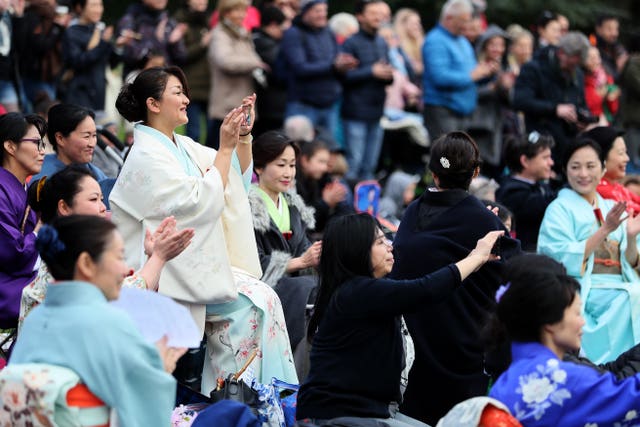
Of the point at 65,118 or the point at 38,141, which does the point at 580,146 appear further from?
the point at 38,141

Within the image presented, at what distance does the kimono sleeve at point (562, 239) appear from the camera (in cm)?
689

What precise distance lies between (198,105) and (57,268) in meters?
6.53

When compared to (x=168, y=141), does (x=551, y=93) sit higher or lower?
lower

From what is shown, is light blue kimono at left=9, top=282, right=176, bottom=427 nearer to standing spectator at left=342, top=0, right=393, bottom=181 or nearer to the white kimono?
the white kimono

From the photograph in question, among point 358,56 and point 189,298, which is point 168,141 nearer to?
point 189,298

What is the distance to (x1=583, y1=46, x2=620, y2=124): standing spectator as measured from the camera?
1014 centimetres

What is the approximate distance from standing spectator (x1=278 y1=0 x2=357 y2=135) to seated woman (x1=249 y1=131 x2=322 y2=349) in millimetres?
3187

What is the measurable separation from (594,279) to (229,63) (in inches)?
160

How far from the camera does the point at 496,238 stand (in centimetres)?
483

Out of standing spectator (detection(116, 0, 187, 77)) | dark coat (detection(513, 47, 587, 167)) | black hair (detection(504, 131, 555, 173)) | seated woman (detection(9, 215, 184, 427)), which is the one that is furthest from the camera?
seated woman (detection(9, 215, 184, 427))

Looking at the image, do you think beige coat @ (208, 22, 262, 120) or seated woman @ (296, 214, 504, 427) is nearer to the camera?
seated woman @ (296, 214, 504, 427)

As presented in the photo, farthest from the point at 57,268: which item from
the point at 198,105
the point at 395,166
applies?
the point at 395,166

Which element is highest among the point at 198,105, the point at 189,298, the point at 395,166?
the point at 189,298

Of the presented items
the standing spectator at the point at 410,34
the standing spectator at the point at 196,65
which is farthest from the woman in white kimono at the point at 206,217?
the standing spectator at the point at 410,34
